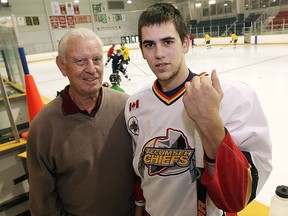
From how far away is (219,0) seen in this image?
2352 centimetres

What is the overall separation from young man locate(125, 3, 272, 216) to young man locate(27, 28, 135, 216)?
185mm

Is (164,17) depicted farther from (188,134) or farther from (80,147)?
(80,147)

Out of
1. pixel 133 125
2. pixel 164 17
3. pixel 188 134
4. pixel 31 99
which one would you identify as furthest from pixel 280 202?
pixel 31 99

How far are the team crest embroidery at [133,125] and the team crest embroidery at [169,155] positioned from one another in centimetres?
14

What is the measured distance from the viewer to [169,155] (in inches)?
40.8

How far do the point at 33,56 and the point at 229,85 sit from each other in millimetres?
19389

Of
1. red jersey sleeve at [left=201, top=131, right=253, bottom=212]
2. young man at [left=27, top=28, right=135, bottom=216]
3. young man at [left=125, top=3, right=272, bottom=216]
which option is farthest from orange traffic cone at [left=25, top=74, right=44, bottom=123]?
red jersey sleeve at [left=201, top=131, right=253, bottom=212]

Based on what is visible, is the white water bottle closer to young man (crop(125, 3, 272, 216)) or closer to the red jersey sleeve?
young man (crop(125, 3, 272, 216))

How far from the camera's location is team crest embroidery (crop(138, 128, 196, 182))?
1009 mm

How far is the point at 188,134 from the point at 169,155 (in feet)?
0.41

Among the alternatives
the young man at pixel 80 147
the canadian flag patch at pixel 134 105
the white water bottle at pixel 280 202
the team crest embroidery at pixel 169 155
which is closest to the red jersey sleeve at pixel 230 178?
the team crest embroidery at pixel 169 155

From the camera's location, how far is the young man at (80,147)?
1289mm

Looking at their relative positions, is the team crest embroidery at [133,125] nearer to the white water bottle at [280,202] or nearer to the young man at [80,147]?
the young man at [80,147]

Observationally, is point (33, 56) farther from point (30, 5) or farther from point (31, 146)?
point (31, 146)
